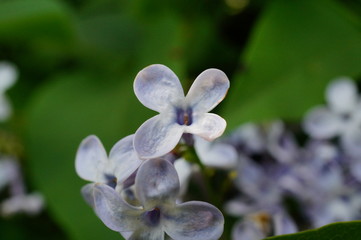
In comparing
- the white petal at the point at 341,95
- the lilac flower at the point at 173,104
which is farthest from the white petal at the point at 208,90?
the white petal at the point at 341,95

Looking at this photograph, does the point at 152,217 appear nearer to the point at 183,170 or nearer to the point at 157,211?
→ the point at 157,211

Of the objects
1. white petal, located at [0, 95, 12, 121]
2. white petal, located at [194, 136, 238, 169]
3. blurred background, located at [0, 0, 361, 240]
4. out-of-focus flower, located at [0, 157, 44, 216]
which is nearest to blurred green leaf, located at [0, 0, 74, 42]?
blurred background, located at [0, 0, 361, 240]

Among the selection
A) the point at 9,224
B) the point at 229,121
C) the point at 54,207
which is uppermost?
the point at 229,121

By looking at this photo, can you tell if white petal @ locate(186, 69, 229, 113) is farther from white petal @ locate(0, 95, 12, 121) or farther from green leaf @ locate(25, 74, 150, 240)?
white petal @ locate(0, 95, 12, 121)

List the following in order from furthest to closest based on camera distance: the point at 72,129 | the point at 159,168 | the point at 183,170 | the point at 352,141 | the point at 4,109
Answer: the point at 4,109, the point at 72,129, the point at 352,141, the point at 183,170, the point at 159,168

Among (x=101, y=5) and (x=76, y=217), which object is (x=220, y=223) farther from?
(x=101, y=5)

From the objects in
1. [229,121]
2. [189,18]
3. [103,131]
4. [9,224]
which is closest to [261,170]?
[229,121]

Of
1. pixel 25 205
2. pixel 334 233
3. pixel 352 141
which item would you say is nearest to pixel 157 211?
pixel 334 233
